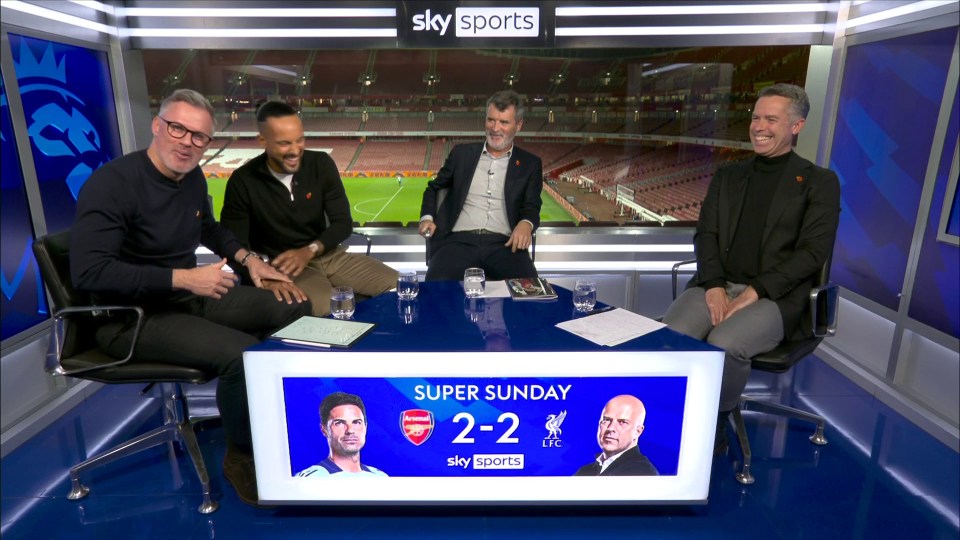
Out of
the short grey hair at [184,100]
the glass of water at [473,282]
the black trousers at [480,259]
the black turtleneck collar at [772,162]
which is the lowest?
the black trousers at [480,259]

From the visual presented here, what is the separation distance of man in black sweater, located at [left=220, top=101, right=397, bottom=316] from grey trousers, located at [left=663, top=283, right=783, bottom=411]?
5.29 ft

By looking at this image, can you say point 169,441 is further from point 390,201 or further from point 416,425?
point 390,201

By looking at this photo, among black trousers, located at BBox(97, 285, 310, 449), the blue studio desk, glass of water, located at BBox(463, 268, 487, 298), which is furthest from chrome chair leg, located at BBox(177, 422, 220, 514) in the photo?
glass of water, located at BBox(463, 268, 487, 298)

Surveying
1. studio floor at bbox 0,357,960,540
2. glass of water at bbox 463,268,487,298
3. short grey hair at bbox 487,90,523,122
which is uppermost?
short grey hair at bbox 487,90,523,122

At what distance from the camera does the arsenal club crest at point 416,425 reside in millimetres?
1831

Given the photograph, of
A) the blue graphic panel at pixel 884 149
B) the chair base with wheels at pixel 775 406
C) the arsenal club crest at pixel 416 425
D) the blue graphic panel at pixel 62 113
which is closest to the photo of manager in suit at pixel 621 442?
the arsenal club crest at pixel 416 425

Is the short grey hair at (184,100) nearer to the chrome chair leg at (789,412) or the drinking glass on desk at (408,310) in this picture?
the drinking glass on desk at (408,310)

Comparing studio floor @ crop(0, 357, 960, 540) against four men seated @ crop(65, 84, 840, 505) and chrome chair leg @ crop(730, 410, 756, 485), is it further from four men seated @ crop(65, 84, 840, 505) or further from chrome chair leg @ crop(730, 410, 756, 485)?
four men seated @ crop(65, 84, 840, 505)

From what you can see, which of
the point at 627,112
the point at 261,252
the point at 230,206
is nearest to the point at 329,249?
the point at 261,252

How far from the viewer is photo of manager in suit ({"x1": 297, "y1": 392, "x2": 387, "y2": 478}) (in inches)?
71.4

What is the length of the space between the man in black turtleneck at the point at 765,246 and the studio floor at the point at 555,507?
36 centimetres

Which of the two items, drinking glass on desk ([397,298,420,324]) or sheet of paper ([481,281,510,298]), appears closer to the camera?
drinking glass on desk ([397,298,420,324])

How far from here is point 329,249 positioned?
9.98ft

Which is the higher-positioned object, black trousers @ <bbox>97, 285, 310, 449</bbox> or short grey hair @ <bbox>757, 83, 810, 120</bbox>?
short grey hair @ <bbox>757, 83, 810, 120</bbox>
